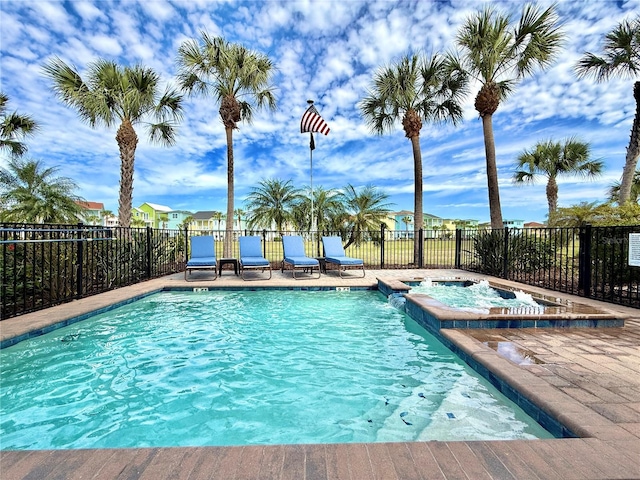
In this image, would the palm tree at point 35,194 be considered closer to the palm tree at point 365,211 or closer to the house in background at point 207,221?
the palm tree at point 365,211

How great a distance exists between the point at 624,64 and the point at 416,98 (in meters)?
5.83

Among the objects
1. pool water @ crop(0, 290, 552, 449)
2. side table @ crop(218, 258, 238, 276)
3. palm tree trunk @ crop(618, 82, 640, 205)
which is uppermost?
palm tree trunk @ crop(618, 82, 640, 205)

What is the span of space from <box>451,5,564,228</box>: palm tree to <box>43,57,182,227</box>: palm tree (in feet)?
31.3

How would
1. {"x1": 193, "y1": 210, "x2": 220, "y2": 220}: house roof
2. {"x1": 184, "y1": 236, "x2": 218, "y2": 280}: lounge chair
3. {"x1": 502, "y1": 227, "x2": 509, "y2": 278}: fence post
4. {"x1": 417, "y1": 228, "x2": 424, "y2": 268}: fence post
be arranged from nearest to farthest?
1. {"x1": 184, "y1": 236, "x2": 218, "y2": 280}: lounge chair
2. {"x1": 502, "y1": 227, "x2": 509, "y2": 278}: fence post
3. {"x1": 417, "y1": 228, "x2": 424, "y2": 268}: fence post
4. {"x1": 193, "y1": 210, "x2": 220, "y2": 220}: house roof

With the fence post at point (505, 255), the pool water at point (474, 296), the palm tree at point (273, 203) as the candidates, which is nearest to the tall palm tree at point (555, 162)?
the fence post at point (505, 255)

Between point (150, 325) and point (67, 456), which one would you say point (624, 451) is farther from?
point (150, 325)

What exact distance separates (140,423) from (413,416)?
80.3 inches

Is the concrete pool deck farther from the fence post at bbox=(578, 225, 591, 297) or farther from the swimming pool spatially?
the fence post at bbox=(578, 225, 591, 297)

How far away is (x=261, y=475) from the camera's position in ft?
4.90

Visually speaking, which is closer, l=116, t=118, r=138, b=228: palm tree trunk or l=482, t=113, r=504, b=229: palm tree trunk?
l=116, t=118, r=138, b=228: palm tree trunk

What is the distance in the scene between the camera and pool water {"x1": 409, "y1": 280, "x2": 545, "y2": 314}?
17.4 feet

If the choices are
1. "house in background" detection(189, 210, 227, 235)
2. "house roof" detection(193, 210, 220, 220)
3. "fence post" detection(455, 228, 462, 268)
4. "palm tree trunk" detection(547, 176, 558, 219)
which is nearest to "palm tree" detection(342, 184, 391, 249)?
"fence post" detection(455, 228, 462, 268)

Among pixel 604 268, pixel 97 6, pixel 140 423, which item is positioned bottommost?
pixel 140 423

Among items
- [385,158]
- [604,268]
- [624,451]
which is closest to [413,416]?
[624,451]
